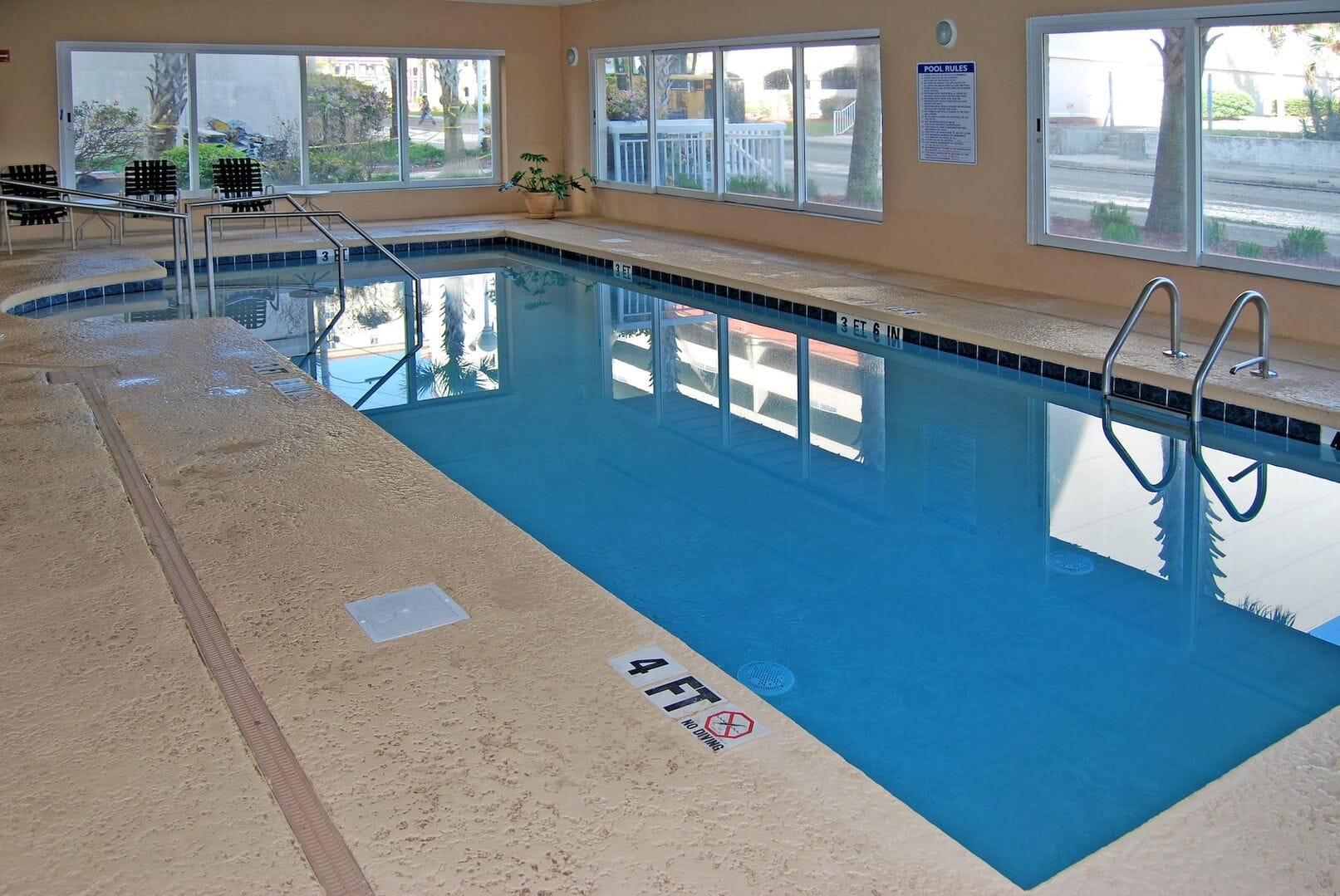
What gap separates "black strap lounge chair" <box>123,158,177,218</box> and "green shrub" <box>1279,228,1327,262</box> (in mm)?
9510

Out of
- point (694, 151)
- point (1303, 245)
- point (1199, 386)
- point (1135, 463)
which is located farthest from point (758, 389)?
point (694, 151)

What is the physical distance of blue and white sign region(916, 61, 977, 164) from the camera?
8.74 metres

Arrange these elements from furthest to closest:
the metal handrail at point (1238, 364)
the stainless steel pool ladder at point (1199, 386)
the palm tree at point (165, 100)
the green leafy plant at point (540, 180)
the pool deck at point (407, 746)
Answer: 1. the green leafy plant at point (540, 180)
2. the palm tree at point (165, 100)
3. the metal handrail at point (1238, 364)
4. the stainless steel pool ladder at point (1199, 386)
5. the pool deck at point (407, 746)

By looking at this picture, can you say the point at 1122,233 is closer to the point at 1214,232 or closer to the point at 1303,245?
the point at 1214,232

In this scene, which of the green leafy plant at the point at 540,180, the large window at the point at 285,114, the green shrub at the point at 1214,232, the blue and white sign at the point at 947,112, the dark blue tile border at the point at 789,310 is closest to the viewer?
the dark blue tile border at the point at 789,310

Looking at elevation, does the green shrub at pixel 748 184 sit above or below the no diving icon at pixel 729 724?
above

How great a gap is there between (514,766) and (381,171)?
1218cm

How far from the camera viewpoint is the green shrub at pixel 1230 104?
6926 millimetres

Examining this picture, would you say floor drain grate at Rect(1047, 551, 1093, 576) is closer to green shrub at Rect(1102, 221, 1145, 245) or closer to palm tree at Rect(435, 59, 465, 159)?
green shrub at Rect(1102, 221, 1145, 245)

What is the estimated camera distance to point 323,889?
2256 mm

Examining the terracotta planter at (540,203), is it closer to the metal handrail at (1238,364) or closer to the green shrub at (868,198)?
the green shrub at (868,198)

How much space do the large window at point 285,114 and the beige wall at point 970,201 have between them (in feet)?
12.5

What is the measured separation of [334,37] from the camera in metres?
13.2

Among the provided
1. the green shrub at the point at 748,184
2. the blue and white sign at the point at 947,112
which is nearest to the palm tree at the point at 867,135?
the blue and white sign at the point at 947,112
